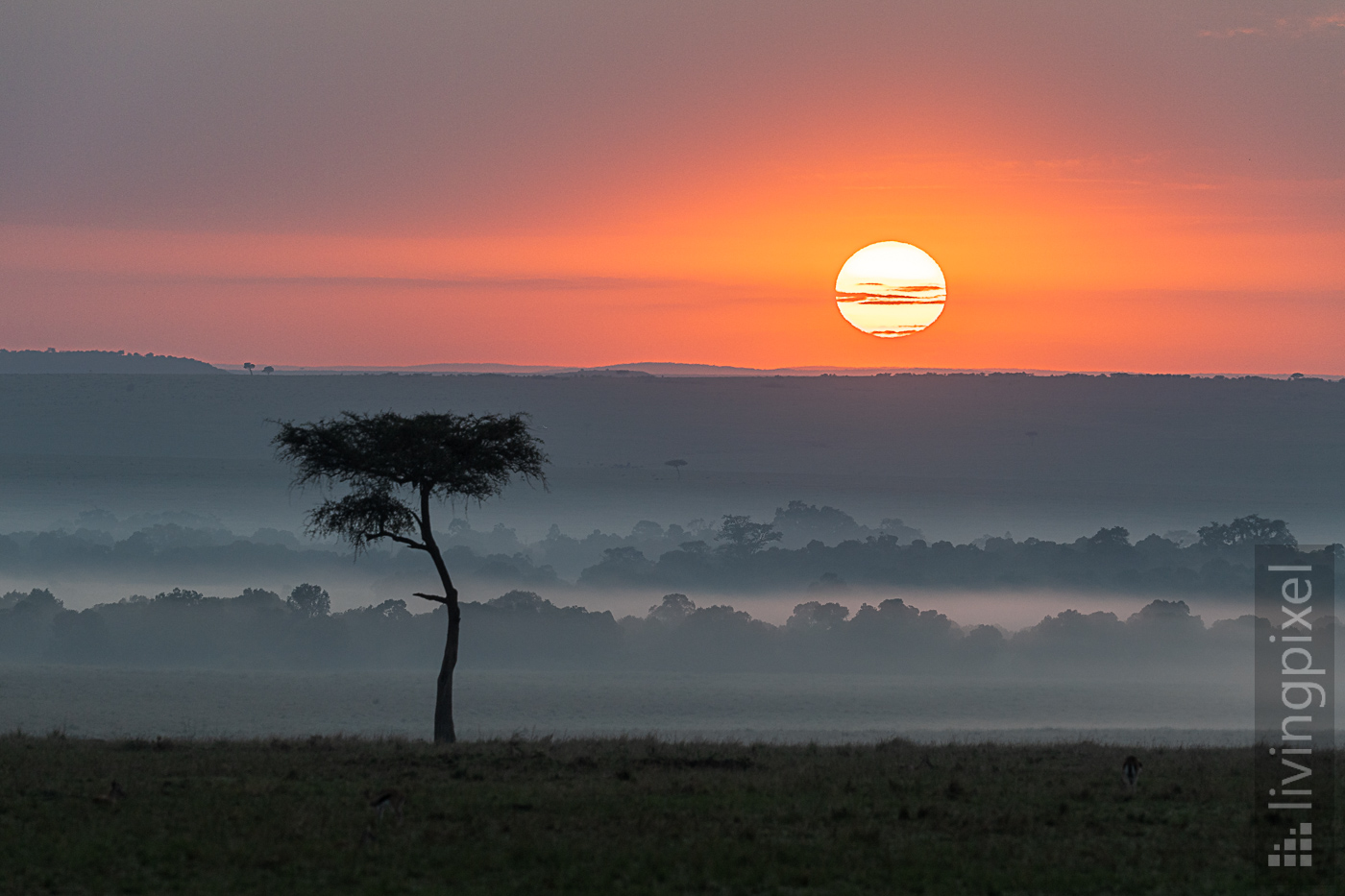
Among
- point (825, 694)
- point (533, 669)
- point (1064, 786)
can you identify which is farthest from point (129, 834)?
point (533, 669)

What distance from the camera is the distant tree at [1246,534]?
140m

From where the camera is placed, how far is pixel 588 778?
21547 millimetres

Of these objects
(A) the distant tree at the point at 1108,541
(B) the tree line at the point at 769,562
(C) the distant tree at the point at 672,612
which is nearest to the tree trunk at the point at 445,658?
(C) the distant tree at the point at 672,612

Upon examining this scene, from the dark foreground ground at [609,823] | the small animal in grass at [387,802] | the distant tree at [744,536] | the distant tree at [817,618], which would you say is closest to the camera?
the dark foreground ground at [609,823]

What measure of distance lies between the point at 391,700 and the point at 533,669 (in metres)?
26.7

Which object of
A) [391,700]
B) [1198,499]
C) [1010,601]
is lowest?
[391,700]

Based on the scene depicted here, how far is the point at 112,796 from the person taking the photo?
18703 millimetres

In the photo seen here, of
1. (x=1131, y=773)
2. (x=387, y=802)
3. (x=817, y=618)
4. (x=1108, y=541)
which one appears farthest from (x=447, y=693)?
(x=1108, y=541)

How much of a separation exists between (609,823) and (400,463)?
1485cm

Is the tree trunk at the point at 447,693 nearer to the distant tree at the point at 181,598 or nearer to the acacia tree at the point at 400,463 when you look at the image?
the acacia tree at the point at 400,463

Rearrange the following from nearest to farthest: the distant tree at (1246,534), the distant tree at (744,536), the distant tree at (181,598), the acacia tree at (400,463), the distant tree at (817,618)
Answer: the acacia tree at (400,463) < the distant tree at (181,598) < the distant tree at (817,618) < the distant tree at (1246,534) < the distant tree at (744,536)

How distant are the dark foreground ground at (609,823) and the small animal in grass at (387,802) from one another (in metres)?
0.17

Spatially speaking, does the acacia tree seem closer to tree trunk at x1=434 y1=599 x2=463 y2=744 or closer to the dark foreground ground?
tree trunk at x1=434 y1=599 x2=463 y2=744

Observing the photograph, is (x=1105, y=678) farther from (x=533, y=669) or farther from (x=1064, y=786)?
(x=1064, y=786)
